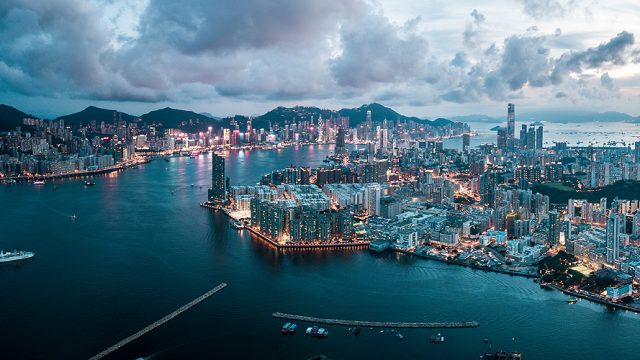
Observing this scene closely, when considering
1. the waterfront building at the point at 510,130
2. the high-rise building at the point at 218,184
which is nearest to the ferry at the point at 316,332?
the high-rise building at the point at 218,184

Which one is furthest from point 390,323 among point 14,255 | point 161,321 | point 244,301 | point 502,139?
point 502,139

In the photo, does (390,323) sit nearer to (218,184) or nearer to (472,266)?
(472,266)

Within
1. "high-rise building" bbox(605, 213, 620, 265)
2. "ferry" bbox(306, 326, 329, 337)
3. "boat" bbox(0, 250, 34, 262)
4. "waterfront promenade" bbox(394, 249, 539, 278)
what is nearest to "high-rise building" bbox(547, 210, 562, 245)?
"high-rise building" bbox(605, 213, 620, 265)

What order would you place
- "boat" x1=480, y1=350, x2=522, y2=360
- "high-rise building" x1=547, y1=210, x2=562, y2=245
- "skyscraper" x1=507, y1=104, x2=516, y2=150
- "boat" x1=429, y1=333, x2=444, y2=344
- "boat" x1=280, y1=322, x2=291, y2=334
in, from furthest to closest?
"skyscraper" x1=507, y1=104, x2=516, y2=150, "high-rise building" x1=547, y1=210, x2=562, y2=245, "boat" x1=280, y1=322, x2=291, y2=334, "boat" x1=429, y1=333, x2=444, y2=344, "boat" x1=480, y1=350, x2=522, y2=360

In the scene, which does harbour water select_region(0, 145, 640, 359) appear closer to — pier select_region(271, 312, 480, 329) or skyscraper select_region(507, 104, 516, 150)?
pier select_region(271, 312, 480, 329)

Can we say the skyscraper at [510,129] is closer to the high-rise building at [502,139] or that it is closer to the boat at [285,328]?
the high-rise building at [502,139]

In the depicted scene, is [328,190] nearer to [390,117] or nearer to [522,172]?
[522,172]

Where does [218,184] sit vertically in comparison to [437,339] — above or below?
above
